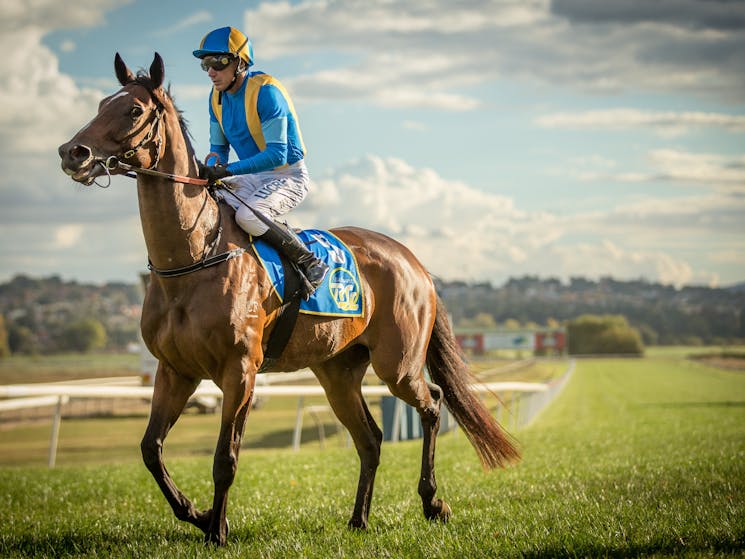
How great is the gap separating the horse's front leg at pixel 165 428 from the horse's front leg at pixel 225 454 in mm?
195

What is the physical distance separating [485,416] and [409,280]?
1.17 meters

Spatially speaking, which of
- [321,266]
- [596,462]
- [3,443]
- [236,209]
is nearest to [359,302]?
[321,266]

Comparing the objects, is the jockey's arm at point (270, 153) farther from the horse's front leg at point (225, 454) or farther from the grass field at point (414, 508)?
the grass field at point (414, 508)

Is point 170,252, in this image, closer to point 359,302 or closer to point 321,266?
point 321,266

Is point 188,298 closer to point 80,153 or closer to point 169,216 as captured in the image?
point 169,216

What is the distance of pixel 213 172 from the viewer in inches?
201

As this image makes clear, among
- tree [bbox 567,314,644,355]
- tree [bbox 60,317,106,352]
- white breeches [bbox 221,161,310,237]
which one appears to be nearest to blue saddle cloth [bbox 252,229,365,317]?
white breeches [bbox 221,161,310,237]

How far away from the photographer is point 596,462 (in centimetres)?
840

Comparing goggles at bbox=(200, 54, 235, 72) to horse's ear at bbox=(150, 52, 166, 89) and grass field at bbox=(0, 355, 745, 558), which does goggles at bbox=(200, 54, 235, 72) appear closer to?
horse's ear at bbox=(150, 52, 166, 89)

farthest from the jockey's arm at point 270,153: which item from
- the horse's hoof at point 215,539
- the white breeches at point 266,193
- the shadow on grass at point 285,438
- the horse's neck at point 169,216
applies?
the shadow on grass at point 285,438

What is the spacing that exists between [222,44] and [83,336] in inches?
4426

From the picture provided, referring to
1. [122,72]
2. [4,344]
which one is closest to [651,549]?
[122,72]

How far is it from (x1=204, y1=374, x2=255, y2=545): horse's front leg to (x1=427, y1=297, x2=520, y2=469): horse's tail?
204 cm

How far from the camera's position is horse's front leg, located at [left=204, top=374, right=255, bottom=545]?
15.8 ft
